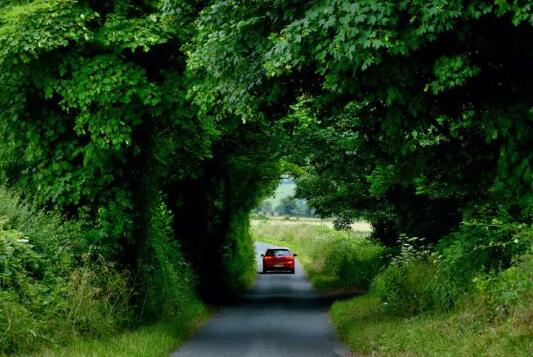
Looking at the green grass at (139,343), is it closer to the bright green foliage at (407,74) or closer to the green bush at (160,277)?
the green bush at (160,277)

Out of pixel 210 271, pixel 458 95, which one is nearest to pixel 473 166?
pixel 458 95

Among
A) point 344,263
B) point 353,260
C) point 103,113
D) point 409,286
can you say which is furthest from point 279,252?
point 103,113

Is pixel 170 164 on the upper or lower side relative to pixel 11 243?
upper

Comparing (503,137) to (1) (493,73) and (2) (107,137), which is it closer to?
(1) (493,73)

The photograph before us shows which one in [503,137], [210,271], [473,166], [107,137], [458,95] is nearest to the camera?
[503,137]

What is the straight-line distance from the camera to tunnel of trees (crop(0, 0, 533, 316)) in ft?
29.3

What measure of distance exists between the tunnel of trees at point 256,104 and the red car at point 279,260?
18.9m

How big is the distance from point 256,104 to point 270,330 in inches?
312

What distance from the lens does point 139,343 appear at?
40.0 ft

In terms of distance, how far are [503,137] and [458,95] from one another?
1080 millimetres

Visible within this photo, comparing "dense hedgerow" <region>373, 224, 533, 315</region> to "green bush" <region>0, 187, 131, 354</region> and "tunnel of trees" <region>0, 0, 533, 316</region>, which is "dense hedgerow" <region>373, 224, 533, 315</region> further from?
"green bush" <region>0, 187, 131, 354</region>

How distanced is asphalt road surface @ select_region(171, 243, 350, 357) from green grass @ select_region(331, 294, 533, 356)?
0.66m

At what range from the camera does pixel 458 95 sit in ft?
33.2

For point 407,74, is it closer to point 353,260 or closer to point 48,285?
point 48,285
